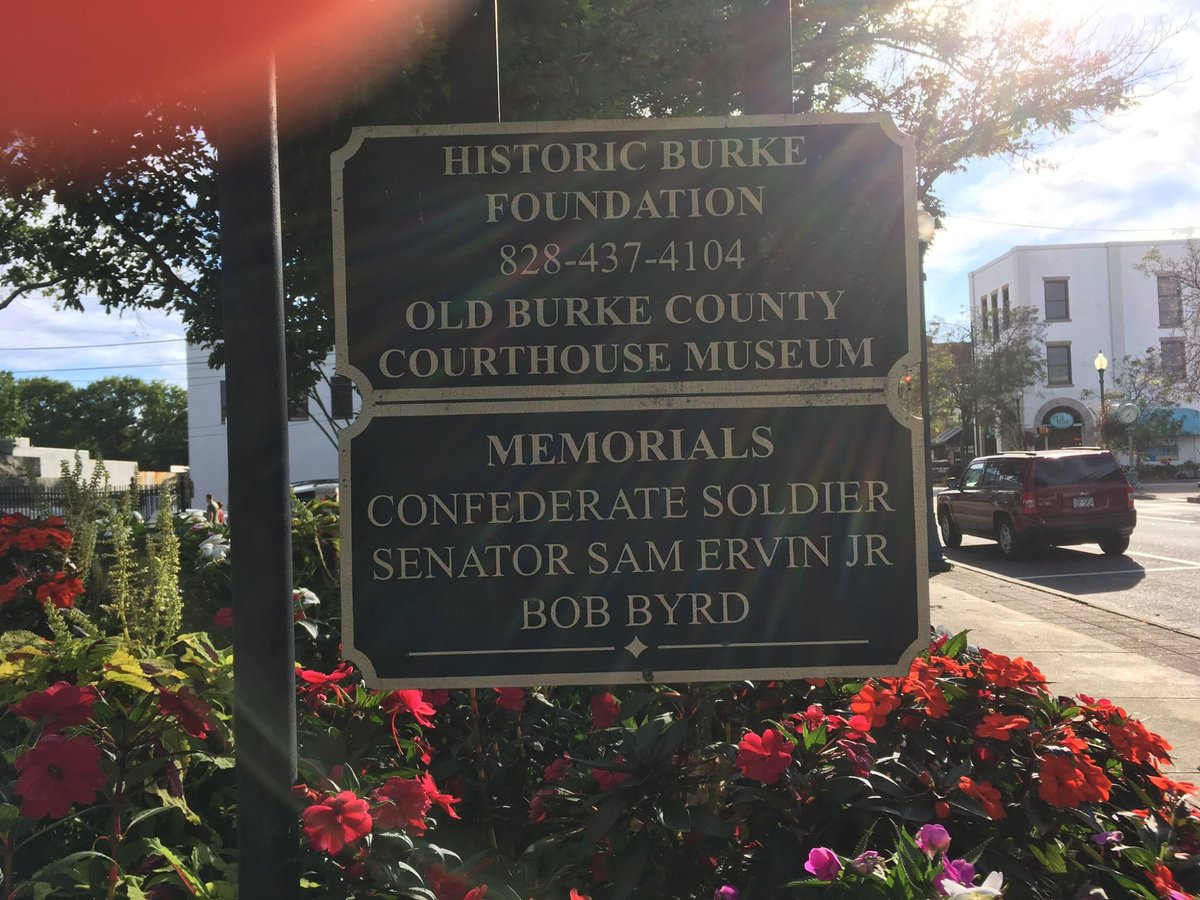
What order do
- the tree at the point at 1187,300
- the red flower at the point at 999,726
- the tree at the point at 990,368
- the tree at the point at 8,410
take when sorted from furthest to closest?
1. the tree at the point at 8,410
2. the tree at the point at 990,368
3. the tree at the point at 1187,300
4. the red flower at the point at 999,726

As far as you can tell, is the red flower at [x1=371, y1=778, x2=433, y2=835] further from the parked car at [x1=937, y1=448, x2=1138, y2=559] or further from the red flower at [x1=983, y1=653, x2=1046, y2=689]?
the parked car at [x1=937, y1=448, x2=1138, y2=559]

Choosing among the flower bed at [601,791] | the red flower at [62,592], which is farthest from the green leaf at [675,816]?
the red flower at [62,592]

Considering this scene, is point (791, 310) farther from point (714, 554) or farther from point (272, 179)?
point (272, 179)

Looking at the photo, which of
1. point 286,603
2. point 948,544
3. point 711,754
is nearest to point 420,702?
point 286,603

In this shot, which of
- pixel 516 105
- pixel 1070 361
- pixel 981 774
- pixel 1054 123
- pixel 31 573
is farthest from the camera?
pixel 1070 361

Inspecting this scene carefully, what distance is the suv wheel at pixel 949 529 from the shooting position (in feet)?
62.0

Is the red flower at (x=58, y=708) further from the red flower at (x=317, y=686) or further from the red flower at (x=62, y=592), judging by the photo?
the red flower at (x=62, y=592)

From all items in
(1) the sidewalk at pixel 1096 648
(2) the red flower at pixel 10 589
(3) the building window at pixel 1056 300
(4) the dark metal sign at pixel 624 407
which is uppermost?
(3) the building window at pixel 1056 300

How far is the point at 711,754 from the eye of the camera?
6.46 ft

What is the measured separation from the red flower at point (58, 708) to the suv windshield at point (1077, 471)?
1571cm

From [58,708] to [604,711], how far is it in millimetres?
1198

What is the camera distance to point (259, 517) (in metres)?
1.71

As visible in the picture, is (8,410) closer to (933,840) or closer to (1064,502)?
(1064,502)

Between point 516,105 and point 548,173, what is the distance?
3870 millimetres
